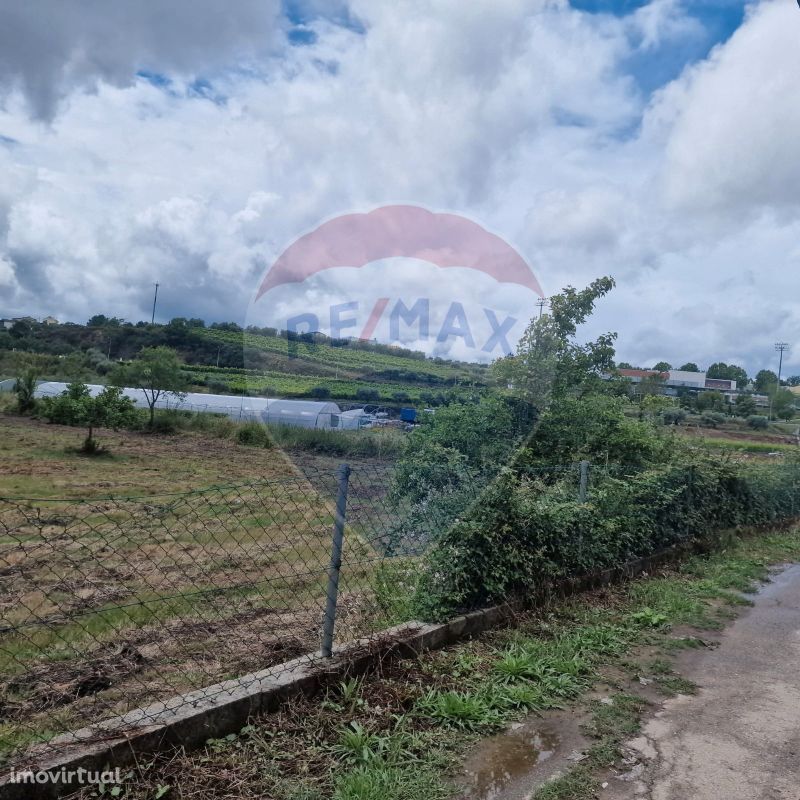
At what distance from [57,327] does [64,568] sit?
51630 millimetres

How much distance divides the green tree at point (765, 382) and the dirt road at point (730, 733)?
4380 cm

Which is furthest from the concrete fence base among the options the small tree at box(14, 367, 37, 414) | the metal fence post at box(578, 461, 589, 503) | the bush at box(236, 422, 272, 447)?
the small tree at box(14, 367, 37, 414)

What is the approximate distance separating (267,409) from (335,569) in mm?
15218

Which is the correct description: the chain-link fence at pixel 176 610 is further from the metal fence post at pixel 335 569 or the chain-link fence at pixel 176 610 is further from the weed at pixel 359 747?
the weed at pixel 359 747

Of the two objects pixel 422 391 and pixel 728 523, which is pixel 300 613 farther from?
pixel 728 523

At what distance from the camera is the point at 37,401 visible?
22125 millimetres

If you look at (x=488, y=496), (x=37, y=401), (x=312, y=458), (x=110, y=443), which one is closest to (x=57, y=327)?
(x=37, y=401)

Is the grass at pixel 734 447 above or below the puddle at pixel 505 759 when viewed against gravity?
above

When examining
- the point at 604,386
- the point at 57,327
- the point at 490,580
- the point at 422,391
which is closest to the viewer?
the point at 490,580

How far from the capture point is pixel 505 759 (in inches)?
105

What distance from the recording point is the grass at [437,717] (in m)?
2.33

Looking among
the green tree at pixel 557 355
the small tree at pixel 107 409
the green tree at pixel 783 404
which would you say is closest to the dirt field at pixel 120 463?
the small tree at pixel 107 409

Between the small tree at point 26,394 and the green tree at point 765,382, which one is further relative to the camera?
the green tree at point 765,382

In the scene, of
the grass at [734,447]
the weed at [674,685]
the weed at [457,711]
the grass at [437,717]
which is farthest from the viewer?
the grass at [734,447]
